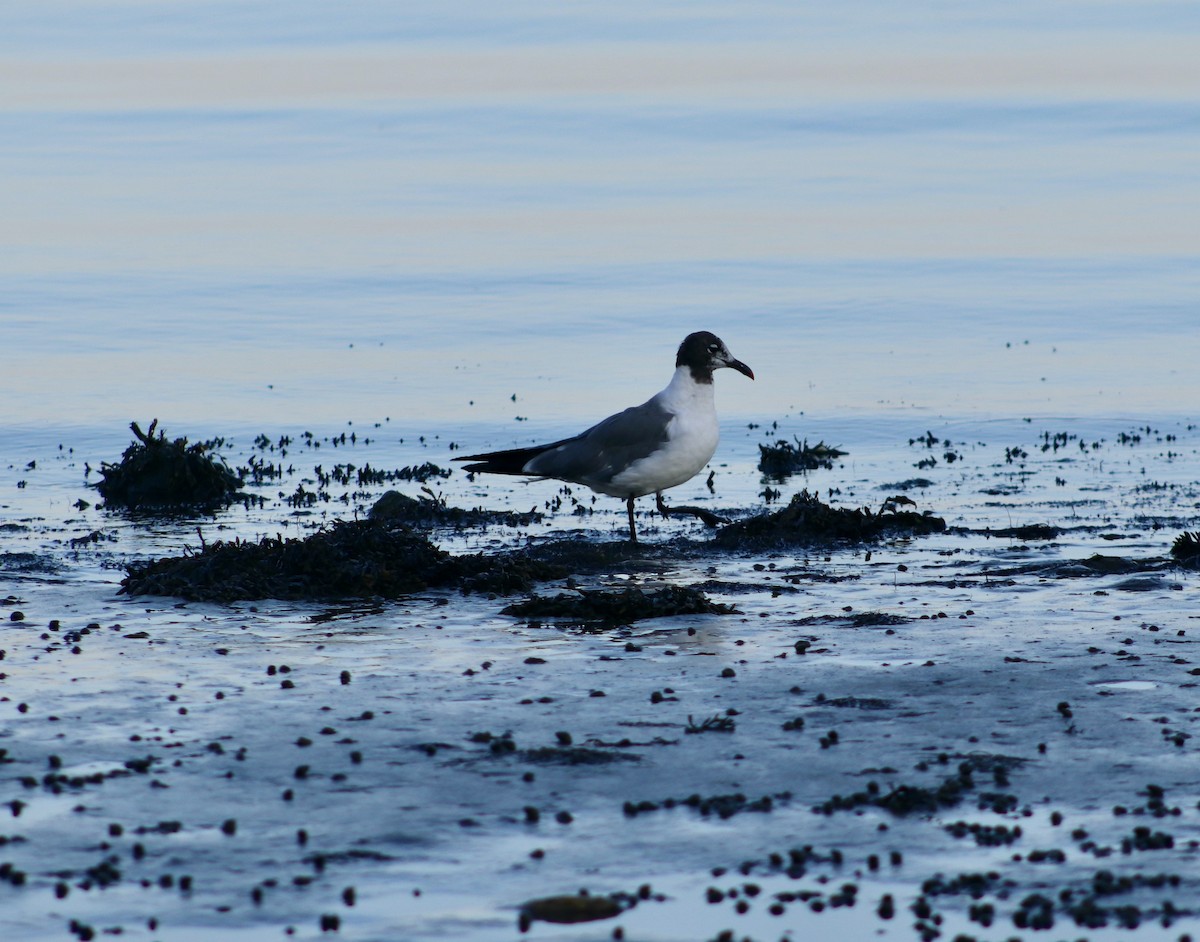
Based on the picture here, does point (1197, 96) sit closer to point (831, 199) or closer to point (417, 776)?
point (831, 199)

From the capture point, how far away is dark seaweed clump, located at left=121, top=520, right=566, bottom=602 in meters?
11.8

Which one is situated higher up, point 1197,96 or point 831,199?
point 1197,96

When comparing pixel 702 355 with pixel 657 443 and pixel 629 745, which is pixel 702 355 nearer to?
pixel 657 443

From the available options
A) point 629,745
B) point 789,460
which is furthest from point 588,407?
point 629,745

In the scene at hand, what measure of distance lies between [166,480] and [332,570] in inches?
201

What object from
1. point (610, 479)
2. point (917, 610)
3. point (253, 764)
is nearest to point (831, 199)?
point (610, 479)

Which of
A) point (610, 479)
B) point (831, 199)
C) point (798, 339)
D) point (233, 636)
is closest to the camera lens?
point (233, 636)

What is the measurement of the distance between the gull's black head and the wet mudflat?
1.37 m

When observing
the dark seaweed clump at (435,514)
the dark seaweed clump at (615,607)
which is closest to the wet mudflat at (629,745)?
the dark seaweed clump at (615,607)

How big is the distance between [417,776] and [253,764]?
2.53 ft

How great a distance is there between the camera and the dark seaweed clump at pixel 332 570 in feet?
38.8

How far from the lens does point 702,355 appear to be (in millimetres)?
14594

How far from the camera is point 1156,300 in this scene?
29.2 metres

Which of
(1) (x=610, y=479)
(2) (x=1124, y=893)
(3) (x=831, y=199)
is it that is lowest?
(2) (x=1124, y=893)
